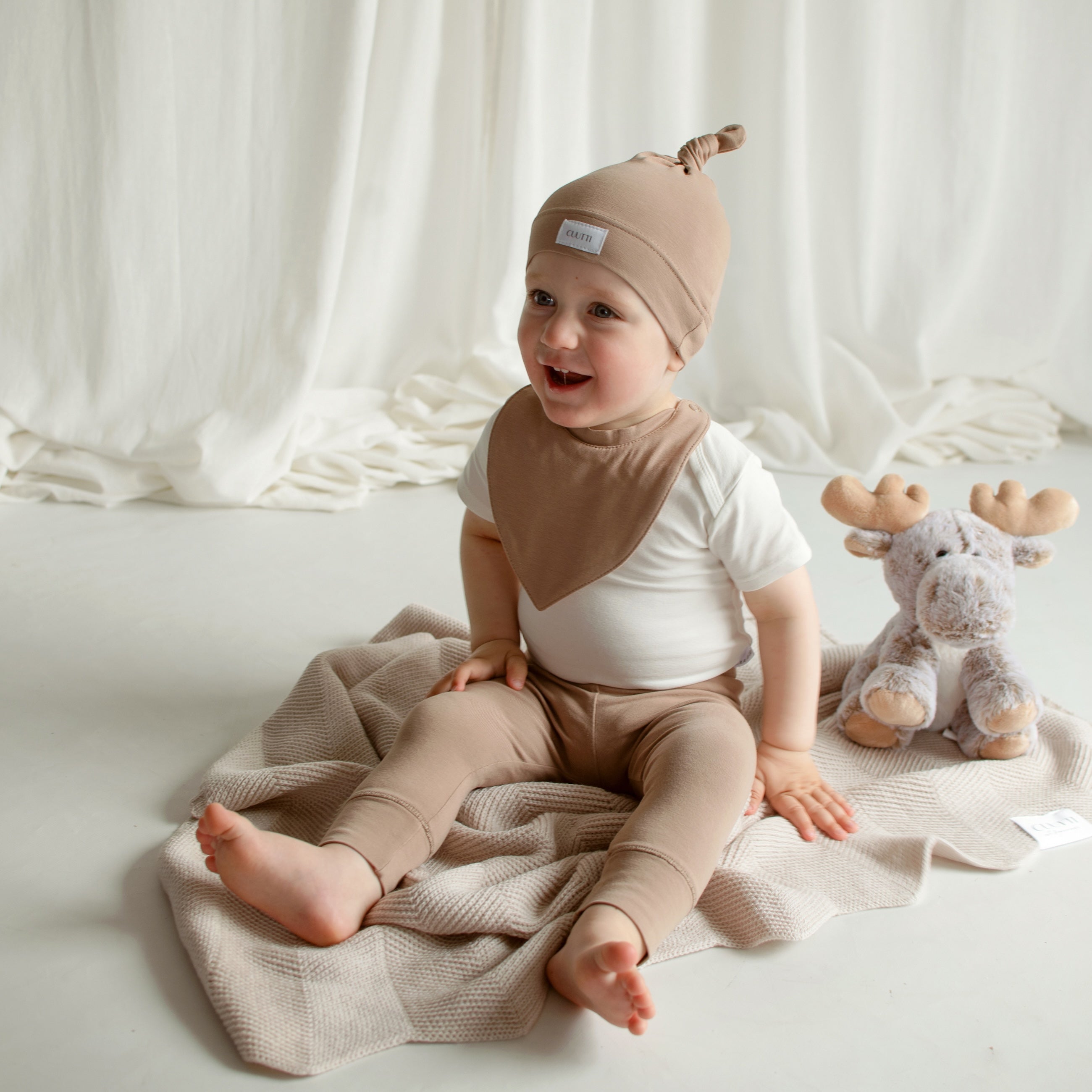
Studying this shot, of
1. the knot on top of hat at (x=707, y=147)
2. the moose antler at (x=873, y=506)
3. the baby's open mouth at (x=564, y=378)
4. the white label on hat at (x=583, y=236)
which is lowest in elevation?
the moose antler at (x=873, y=506)

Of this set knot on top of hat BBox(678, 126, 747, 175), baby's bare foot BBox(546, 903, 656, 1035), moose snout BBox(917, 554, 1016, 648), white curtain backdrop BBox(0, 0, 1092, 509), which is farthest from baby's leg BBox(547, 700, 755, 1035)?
white curtain backdrop BBox(0, 0, 1092, 509)

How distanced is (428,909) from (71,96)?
56.5 inches

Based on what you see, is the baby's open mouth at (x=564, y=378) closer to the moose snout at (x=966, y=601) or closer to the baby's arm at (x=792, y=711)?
the baby's arm at (x=792, y=711)

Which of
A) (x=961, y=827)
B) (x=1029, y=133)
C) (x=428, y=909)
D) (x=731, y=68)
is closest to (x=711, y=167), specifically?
(x=731, y=68)

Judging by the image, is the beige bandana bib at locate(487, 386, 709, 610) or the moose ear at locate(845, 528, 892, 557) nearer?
the beige bandana bib at locate(487, 386, 709, 610)

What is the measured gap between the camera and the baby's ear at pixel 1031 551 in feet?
3.93

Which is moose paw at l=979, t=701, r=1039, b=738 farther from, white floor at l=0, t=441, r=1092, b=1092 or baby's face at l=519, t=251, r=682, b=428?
baby's face at l=519, t=251, r=682, b=428

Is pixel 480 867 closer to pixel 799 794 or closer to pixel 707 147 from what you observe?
pixel 799 794

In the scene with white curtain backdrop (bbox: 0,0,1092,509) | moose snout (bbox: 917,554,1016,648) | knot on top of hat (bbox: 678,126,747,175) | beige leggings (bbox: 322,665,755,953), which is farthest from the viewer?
white curtain backdrop (bbox: 0,0,1092,509)

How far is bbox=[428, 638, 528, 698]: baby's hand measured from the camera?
3.71ft

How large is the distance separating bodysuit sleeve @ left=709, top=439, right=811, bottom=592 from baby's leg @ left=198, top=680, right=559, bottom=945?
0.24 meters

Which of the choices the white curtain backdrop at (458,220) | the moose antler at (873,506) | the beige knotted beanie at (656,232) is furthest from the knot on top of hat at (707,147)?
the white curtain backdrop at (458,220)

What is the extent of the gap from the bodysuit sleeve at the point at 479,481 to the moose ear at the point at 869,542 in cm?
39

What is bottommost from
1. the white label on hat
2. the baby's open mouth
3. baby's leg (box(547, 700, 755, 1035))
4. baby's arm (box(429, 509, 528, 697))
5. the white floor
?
the white floor
